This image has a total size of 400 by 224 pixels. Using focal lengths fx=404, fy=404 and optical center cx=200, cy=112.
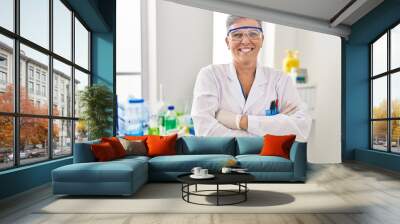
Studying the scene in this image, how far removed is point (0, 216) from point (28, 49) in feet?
8.17

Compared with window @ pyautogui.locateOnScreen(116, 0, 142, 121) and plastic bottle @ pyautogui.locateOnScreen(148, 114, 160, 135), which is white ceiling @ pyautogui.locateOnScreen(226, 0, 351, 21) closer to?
window @ pyautogui.locateOnScreen(116, 0, 142, 121)

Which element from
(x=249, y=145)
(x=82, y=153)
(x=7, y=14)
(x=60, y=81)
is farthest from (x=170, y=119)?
(x=7, y=14)

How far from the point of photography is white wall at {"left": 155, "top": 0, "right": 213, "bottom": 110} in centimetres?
869

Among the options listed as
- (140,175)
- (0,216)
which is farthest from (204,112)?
(0,216)

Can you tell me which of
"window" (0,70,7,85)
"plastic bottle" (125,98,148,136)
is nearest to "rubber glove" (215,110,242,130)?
"plastic bottle" (125,98,148,136)

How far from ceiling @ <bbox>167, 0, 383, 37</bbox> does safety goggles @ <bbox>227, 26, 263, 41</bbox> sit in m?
0.33

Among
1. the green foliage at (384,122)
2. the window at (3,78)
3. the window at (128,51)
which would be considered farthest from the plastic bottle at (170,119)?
the green foliage at (384,122)

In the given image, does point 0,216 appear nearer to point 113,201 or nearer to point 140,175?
point 113,201

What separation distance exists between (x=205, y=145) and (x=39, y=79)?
2.69 meters

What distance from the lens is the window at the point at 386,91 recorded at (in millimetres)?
7628

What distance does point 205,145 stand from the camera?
21.4 feet

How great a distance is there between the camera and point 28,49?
5.39 meters

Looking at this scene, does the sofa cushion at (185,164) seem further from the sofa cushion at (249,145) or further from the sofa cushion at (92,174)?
the sofa cushion at (92,174)

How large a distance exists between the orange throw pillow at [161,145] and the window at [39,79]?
1497 millimetres
